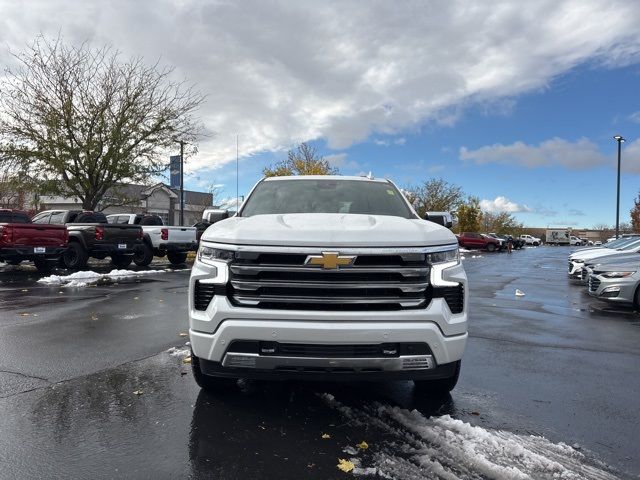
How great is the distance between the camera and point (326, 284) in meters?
3.39

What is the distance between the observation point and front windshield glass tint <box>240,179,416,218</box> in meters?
4.96

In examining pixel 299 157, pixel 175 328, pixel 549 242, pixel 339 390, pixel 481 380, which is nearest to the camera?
pixel 339 390

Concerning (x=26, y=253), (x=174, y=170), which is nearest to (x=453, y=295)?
(x=26, y=253)

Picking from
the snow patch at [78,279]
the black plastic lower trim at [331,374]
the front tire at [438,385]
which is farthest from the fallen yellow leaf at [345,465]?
the snow patch at [78,279]

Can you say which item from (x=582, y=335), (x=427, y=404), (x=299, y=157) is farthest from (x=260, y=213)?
(x=299, y=157)

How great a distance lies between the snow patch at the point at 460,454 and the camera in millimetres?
2930

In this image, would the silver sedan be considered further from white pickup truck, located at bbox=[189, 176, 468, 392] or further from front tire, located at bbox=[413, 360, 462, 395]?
white pickup truck, located at bbox=[189, 176, 468, 392]

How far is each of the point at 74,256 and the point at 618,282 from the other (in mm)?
14716

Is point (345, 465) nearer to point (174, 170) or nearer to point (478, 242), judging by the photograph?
→ point (174, 170)

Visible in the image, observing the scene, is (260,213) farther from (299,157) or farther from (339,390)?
(299,157)

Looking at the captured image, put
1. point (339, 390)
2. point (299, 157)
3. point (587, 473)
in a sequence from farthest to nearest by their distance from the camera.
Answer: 1. point (299, 157)
2. point (339, 390)
3. point (587, 473)

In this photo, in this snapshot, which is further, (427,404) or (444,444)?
(427,404)

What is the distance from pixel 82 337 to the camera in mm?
6227

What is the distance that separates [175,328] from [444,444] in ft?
15.1
